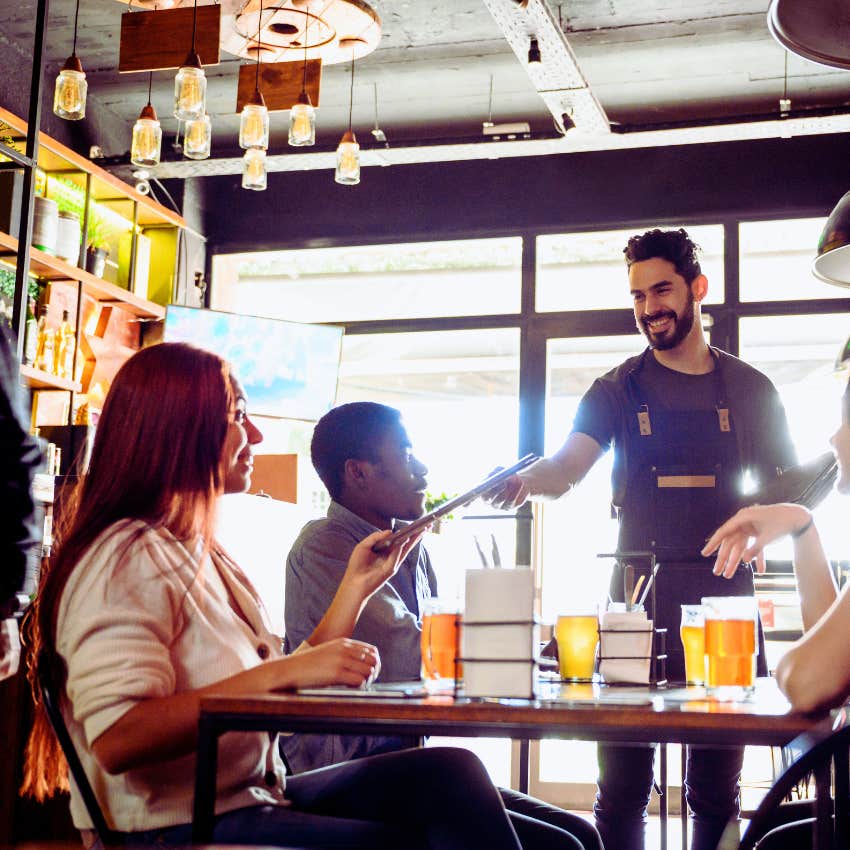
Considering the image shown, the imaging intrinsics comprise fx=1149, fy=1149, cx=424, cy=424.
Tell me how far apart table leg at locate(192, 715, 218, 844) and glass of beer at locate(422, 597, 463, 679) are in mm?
400

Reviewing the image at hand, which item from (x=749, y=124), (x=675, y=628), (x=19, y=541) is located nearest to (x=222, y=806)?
(x=19, y=541)

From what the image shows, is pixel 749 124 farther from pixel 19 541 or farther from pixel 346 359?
pixel 19 541

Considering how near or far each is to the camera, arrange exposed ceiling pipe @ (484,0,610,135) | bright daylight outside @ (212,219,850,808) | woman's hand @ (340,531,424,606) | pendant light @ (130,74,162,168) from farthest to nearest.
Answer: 1. bright daylight outside @ (212,219,850,808)
2. exposed ceiling pipe @ (484,0,610,135)
3. pendant light @ (130,74,162,168)
4. woman's hand @ (340,531,424,606)

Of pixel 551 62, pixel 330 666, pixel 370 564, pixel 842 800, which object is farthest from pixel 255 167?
pixel 842 800

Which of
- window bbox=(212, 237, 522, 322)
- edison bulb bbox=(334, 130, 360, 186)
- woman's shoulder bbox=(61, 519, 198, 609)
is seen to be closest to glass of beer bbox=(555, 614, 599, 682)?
woman's shoulder bbox=(61, 519, 198, 609)

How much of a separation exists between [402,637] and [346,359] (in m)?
4.86

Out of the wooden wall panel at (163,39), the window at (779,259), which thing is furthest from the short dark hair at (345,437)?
the window at (779,259)

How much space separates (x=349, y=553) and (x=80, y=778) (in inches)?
33.8

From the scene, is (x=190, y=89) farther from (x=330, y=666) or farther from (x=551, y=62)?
(x=330, y=666)

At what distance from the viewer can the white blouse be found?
4.50ft

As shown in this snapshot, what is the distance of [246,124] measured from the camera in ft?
13.5

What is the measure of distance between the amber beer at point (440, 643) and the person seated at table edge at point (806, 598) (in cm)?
38

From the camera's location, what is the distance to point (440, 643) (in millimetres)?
1677

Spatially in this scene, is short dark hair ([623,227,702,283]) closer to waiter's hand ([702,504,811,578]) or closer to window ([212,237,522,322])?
waiter's hand ([702,504,811,578])
